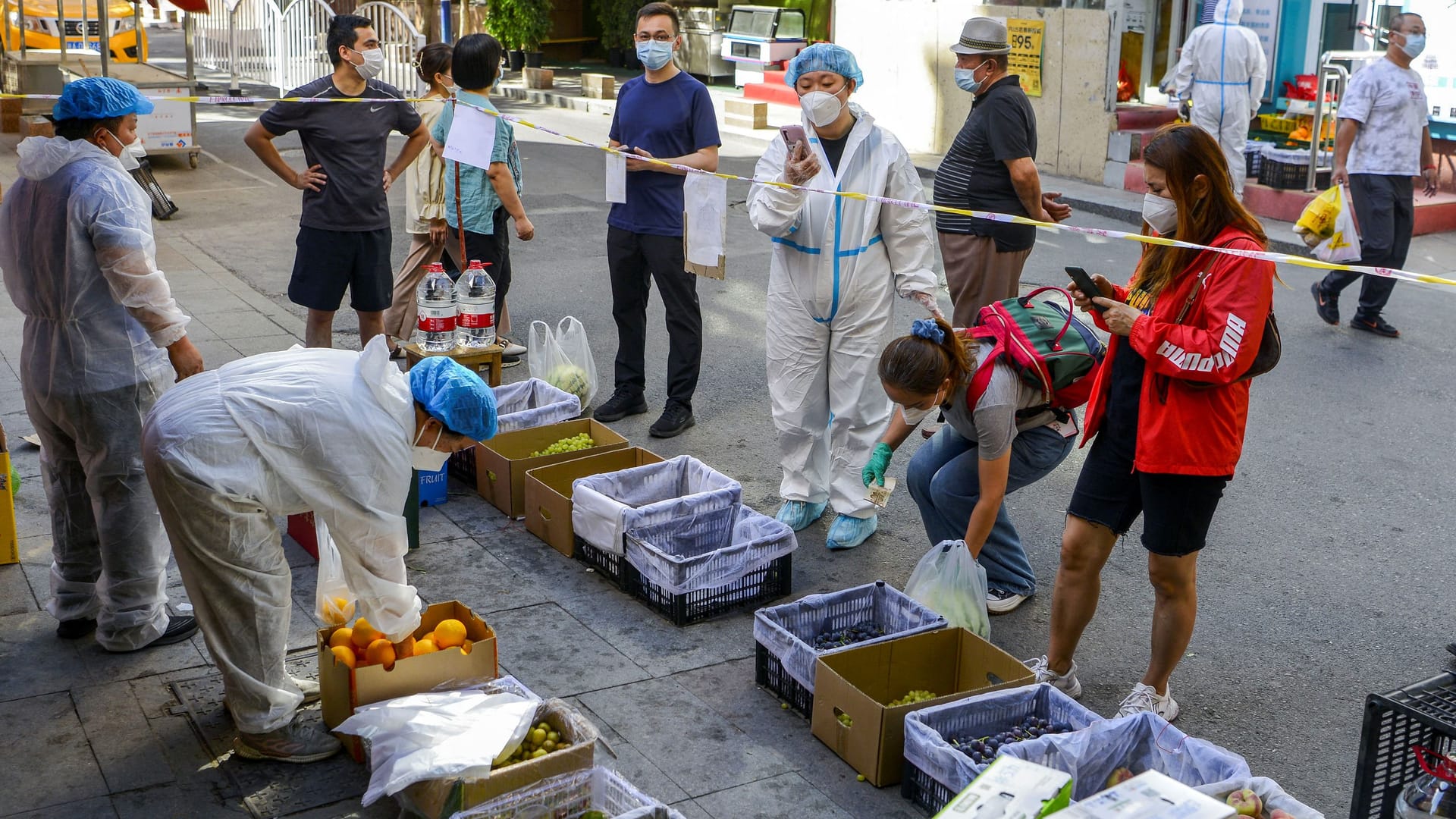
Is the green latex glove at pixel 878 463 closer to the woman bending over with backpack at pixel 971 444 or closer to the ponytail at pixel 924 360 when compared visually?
the woman bending over with backpack at pixel 971 444

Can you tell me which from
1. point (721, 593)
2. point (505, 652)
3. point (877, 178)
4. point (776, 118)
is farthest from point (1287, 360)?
point (776, 118)

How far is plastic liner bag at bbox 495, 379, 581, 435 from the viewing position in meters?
6.41

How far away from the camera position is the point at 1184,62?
12383mm

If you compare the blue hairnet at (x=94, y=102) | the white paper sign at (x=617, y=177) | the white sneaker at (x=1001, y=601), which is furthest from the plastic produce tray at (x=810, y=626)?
the white paper sign at (x=617, y=177)

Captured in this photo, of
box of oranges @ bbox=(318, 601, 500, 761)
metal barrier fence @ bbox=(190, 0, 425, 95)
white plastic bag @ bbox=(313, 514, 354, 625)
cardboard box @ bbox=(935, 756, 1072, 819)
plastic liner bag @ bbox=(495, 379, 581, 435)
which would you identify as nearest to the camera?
cardboard box @ bbox=(935, 756, 1072, 819)

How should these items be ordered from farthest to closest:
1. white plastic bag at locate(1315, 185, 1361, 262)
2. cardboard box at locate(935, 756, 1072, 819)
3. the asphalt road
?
1. white plastic bag at locate(1315, 185, 1361, 262)
2. the asphalt road
3. cardboard box at locate(935, 756, 1072, 819)

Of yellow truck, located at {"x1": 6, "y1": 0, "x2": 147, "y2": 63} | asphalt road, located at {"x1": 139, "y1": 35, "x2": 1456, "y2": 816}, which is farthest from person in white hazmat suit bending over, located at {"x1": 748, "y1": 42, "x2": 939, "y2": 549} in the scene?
yellow truck, located at {"x1": 6, "y1": 0, "x2": 147, "y2": 63}

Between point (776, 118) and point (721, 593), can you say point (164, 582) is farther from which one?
point (776, 118)

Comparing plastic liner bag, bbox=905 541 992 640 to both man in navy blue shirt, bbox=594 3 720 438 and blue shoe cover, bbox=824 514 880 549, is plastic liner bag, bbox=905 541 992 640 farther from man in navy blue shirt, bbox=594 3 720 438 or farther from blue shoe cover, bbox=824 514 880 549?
man in navy blue shirt, bbox=594 3 720 438

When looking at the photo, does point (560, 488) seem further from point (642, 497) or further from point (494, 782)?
point (494, 782)

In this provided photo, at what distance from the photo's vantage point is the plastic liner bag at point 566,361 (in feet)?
23.5

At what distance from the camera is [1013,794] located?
300 centimetres

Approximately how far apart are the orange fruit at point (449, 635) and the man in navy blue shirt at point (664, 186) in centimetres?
292

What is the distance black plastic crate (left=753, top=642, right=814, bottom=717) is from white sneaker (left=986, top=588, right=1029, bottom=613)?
1.01 metres
